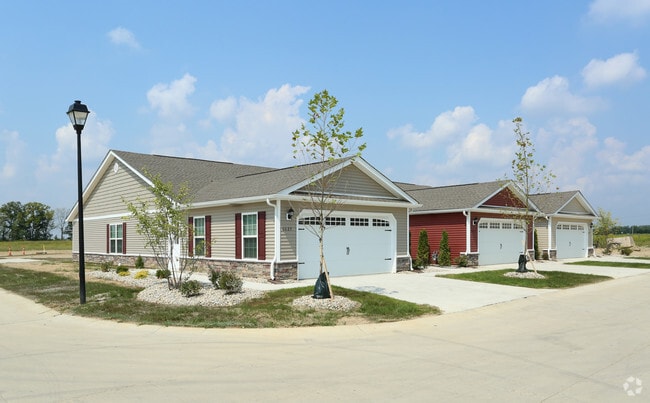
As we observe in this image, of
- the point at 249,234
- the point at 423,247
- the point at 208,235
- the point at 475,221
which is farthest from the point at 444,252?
the point at 208,235

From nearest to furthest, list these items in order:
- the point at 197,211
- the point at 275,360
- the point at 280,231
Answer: the point at 275,360, the point at 280,231, the point at 197,211

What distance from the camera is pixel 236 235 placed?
18.4 m

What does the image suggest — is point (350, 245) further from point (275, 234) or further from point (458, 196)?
point (458, 196)

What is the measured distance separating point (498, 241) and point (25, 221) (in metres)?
63.7

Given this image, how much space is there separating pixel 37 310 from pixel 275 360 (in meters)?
7.74

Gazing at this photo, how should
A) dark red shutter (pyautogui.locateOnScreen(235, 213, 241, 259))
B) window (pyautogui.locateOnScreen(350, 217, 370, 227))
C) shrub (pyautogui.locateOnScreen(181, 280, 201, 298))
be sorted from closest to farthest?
shrub (pyautogui.locateOnScreen(181, 280, 201, 298)) < dark red shutter (pyautogui.locateOnScreen(235, 213, 241, 259)) < window (pyautogui.locateOnScreen(350, 217, 370, 227))

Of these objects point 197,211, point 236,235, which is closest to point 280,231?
point 236,235

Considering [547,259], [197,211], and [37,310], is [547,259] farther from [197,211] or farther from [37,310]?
[37,310]

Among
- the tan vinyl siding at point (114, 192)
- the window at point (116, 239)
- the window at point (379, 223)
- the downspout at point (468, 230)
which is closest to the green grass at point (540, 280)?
Result: the window at point (379, 223)

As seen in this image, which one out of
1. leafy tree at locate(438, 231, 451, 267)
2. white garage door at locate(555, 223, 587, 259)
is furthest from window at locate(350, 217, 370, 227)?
white garage door at locate(555, 223, 587, 259)

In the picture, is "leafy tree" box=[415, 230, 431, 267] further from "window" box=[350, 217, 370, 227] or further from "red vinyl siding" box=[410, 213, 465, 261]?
"window" box=[350, 217, 370, 227]

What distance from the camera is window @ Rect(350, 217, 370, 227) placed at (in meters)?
19.5

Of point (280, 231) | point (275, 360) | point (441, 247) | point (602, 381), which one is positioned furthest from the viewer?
point (441, 247)

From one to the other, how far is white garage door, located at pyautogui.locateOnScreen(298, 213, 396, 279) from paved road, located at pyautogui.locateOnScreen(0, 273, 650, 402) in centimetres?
727
